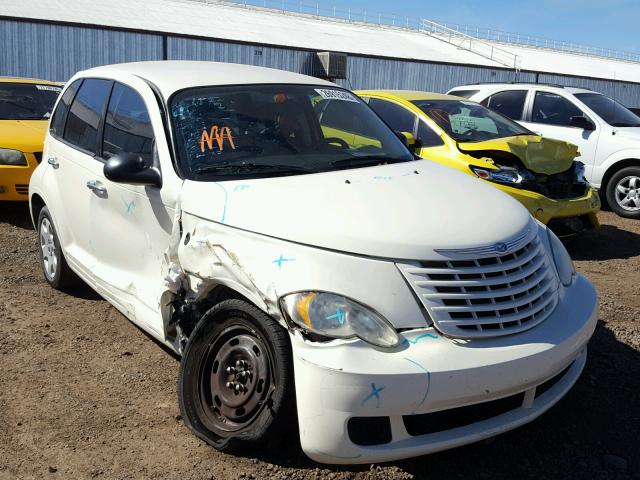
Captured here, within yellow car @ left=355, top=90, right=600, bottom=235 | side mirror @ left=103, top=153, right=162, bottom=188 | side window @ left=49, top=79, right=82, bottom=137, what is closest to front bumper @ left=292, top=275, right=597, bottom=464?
side mirror @ left=103, top=153, right=162, bottom=188

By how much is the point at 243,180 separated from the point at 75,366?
5.41 feet

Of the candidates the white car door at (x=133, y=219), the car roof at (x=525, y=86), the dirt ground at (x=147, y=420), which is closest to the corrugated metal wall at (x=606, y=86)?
the car roof at (x=525, y=86)

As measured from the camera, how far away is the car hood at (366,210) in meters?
2.79

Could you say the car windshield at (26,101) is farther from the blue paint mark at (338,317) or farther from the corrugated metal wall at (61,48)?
the corrugated metal wall at (61,48)

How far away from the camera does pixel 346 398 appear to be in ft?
8.13

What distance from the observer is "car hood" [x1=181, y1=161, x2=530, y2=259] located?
9.17 feet

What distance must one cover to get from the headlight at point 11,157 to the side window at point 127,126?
357cm

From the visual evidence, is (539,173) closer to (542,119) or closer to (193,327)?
(542,119)

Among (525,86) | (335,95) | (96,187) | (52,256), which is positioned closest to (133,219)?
(96,187)

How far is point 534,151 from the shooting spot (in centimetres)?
689

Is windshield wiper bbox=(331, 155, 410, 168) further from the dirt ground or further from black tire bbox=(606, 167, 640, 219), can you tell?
black tire bbox=(606, 167, 640, 219)

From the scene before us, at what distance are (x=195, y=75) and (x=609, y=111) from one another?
747 cm

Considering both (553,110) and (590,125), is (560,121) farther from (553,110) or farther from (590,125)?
(590,125)

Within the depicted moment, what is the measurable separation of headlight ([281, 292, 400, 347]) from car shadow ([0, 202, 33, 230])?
18.4 ft
